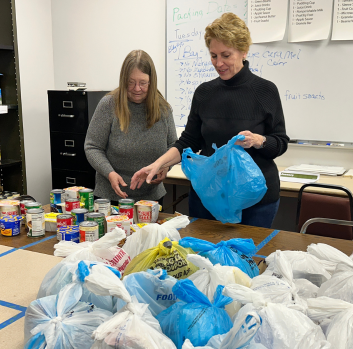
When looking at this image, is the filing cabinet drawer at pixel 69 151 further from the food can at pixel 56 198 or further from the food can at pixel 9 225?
the food can at pixel 9 225

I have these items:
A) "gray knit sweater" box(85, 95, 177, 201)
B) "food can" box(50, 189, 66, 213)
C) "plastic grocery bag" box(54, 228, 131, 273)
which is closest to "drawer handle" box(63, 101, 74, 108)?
"gray knit sweater" box(85, 95, 177, 201)

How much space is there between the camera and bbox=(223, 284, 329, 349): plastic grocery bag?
0.64 metres

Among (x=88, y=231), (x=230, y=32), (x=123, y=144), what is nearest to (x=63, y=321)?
(x=88, y=231)

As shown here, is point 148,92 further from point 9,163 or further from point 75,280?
point 9,163

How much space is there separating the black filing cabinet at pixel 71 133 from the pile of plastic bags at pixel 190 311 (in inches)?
103

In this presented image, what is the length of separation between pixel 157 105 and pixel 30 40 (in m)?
2.37

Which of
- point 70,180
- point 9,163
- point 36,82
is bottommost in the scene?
point 70,180

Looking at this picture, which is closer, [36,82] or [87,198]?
[87,198]

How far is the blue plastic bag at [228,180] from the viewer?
1458mm

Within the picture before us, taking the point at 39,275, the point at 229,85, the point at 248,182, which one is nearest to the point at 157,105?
the point at 229,85

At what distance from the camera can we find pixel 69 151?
3463 millimetres

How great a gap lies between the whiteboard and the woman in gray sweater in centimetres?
132

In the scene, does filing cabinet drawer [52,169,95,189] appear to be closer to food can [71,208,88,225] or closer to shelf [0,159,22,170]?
shelf [0,159,22,170]

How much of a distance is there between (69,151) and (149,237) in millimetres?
2474
